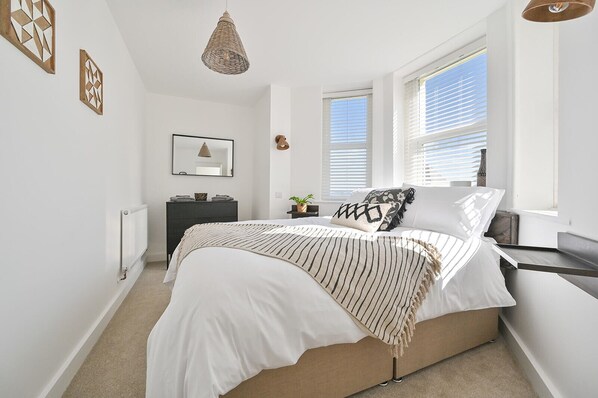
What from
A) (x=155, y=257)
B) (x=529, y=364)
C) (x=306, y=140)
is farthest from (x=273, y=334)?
(x=155, y=257)

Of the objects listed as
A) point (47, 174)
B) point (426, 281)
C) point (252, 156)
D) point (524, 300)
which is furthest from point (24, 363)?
point (252, 156)

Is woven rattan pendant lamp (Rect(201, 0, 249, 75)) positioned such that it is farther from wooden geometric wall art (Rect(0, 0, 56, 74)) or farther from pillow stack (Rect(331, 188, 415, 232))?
pillow stack (Rect(331, 188, 415, 232))

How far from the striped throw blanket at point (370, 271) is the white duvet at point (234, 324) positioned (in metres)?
0.06

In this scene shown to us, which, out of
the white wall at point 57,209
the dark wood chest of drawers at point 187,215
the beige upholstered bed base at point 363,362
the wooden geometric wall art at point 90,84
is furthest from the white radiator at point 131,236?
the beige upholstered bed base at point 363,362

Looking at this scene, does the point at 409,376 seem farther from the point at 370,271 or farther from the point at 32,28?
the point at 32,28

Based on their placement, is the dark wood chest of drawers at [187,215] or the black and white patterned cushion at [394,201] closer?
the black and white patterned cushion at [394,201]

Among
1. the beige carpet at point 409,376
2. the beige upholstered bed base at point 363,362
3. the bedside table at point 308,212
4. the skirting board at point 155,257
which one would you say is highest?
the bedside table at point 308,212

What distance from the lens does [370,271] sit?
3.95 feet

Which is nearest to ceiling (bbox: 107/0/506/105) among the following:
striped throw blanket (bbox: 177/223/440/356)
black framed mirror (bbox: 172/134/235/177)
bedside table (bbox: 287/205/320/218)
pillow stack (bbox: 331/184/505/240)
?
black framed mirror (bbox: 172/134/235/177)

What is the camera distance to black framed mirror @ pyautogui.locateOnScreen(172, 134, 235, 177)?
4.00m

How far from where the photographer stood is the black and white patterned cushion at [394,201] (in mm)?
2053

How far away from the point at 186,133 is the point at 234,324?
3.81 m

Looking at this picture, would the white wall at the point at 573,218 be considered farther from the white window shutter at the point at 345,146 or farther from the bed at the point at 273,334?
the white window shutter at the point at 345,146

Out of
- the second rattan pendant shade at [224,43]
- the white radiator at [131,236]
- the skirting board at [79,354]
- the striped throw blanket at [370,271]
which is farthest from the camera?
the white radiator at [131,236]
